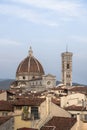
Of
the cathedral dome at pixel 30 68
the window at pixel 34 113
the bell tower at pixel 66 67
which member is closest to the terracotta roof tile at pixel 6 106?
the window at pixel 34 113

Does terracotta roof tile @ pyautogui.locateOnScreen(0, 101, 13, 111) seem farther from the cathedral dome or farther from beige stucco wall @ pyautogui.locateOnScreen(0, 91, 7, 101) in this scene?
the cathedral dome

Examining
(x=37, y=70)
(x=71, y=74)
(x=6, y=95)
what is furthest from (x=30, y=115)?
(x=71, y=74)

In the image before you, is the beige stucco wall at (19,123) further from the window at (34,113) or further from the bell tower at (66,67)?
the bell tower at (66,67)

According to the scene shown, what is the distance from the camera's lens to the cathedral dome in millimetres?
148125

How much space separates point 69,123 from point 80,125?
72 centimetres

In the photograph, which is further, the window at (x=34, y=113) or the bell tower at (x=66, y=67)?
the bell tower at (x=66, y=67)

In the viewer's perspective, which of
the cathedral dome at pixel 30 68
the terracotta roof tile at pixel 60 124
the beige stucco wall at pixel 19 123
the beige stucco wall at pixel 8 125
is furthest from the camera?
the cathedral dome at pixel 30 68

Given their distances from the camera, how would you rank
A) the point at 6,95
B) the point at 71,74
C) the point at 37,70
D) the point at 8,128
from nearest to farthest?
the point at 8,128 < the point at 6,95 < the point at 37,70 < the point at 71,74

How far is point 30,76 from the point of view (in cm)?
14925

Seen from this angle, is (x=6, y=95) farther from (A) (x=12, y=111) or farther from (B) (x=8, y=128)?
(B) (x=8, y=128)

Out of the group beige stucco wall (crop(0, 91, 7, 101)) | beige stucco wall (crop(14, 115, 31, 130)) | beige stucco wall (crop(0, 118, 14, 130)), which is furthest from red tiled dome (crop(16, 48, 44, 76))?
beige stucco wall (crop(0, 118, 14, 130))

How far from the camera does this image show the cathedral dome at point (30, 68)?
486ft

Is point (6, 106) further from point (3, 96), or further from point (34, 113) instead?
point (3, 96)

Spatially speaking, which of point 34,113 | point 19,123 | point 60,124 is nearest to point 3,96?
point 34,113
